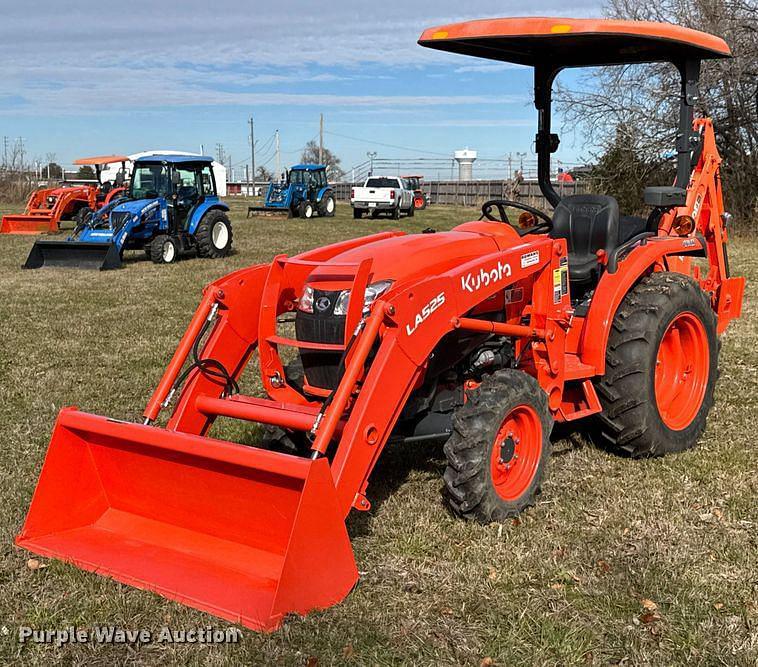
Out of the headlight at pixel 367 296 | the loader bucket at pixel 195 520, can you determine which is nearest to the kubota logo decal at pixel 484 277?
the headlight at pixel 367 296

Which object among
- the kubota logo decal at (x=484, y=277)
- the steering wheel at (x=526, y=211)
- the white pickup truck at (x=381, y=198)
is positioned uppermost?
the steering wheel at (x=526, y=211)

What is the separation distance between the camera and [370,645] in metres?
3.20

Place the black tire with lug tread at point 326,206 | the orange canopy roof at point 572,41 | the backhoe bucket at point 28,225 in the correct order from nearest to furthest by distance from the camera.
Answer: the orange canopy roof at point 572,41
the backhoe bucket at point 28,225
the black tire with lug tread at point 326,206

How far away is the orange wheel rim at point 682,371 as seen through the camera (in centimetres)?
538

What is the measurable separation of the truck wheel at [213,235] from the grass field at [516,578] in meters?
11.0

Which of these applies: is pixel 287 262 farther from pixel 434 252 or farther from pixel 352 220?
pixel 352 220

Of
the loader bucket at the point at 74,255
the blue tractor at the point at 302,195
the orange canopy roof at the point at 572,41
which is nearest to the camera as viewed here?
the orange canopy roof at the point at 572,41

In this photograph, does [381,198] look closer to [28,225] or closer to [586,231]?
[28,225]

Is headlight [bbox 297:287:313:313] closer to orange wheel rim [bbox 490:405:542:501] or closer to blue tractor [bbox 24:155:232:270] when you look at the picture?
orange wheel rim [bbox 490:405:542:501]

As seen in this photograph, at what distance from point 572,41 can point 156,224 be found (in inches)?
498

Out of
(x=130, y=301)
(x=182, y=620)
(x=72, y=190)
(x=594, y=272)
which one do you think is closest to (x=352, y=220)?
(x=72, y=190)

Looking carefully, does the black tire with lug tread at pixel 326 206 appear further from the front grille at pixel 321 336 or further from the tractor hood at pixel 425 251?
the front grille at pixel 321 336

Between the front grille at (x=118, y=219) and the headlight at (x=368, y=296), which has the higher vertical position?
the headlight at (x=368, y=296)

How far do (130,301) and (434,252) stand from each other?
317 inches
